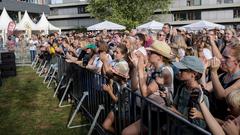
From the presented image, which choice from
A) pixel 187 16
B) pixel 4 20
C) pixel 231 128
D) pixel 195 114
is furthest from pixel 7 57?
pixel 187 16

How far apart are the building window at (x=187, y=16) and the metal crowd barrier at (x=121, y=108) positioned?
6528 centimetres

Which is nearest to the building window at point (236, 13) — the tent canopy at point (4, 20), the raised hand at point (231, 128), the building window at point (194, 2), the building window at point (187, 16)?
the building window at point (187, 16)

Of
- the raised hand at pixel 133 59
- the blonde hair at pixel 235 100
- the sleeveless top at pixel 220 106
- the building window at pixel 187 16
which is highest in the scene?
the building window at pixel 187 16

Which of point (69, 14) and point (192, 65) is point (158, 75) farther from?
point (69, 14)

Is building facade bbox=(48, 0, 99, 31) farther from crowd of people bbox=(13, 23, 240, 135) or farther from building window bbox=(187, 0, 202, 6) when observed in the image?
crowd of people bbox=(13, 23, 240, 135)

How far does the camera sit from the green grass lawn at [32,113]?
8586 mm

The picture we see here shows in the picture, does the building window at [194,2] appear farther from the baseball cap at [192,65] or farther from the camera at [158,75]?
the baseball cap at [192,65]

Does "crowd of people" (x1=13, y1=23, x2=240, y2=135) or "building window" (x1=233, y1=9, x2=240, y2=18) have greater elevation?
"building window" (x1=233, y1=9, x2=240, y2=18)

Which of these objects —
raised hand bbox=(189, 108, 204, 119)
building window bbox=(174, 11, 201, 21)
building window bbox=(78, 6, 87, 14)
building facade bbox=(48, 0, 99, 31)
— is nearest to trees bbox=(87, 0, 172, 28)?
building window bbox=(174, 11, 201, 21)

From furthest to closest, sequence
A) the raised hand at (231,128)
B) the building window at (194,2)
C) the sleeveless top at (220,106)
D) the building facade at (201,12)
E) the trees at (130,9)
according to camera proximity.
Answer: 1. the building window at (194,2)
2. the building facade at (201,12)
3. the trees at (130,9)
4. the sleeveless top at (220,106)
5. the raised hand at (231,128)

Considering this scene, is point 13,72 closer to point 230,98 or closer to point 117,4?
point 230,98

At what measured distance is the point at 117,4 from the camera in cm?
5497

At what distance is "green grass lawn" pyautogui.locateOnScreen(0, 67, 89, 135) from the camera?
8.59 m

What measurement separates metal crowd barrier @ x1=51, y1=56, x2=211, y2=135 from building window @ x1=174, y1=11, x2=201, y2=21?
65.3 m
